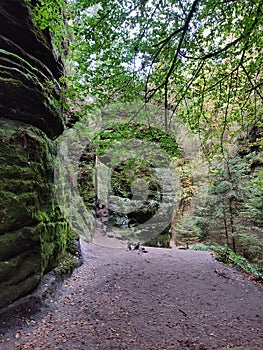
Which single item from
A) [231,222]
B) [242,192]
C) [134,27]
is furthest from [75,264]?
[242,192]

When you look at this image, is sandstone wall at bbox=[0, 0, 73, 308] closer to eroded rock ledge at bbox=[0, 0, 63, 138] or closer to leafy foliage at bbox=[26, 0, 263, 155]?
eroded rock ledge at bbox=[0, 0, 63, 138]

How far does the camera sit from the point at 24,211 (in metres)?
3.40

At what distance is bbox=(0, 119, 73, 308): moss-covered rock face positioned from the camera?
304cm

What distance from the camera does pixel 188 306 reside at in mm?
4004

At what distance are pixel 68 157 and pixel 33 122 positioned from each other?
6334 mm

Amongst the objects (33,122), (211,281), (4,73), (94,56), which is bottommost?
(211,281)

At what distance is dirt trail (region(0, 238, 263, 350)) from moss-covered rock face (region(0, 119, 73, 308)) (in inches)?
24.4

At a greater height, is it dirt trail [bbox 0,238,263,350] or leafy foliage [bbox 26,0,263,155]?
leafy foliage [bbox 26,0,263,155]

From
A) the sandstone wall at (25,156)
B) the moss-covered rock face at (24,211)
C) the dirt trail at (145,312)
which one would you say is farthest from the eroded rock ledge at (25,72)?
the dirt trail at (145,312)

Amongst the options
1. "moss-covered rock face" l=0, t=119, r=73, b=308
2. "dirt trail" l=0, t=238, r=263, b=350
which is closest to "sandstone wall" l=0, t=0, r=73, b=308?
"moss-covered rock face" l=0, t=119, r=73, b=308

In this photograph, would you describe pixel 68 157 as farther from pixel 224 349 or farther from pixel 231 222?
pixel 224 349

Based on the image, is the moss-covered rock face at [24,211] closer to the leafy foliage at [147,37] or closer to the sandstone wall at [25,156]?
the sandstone wall at [25,156]

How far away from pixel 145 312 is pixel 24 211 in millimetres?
2854

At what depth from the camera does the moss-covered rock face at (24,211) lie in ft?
9.97
